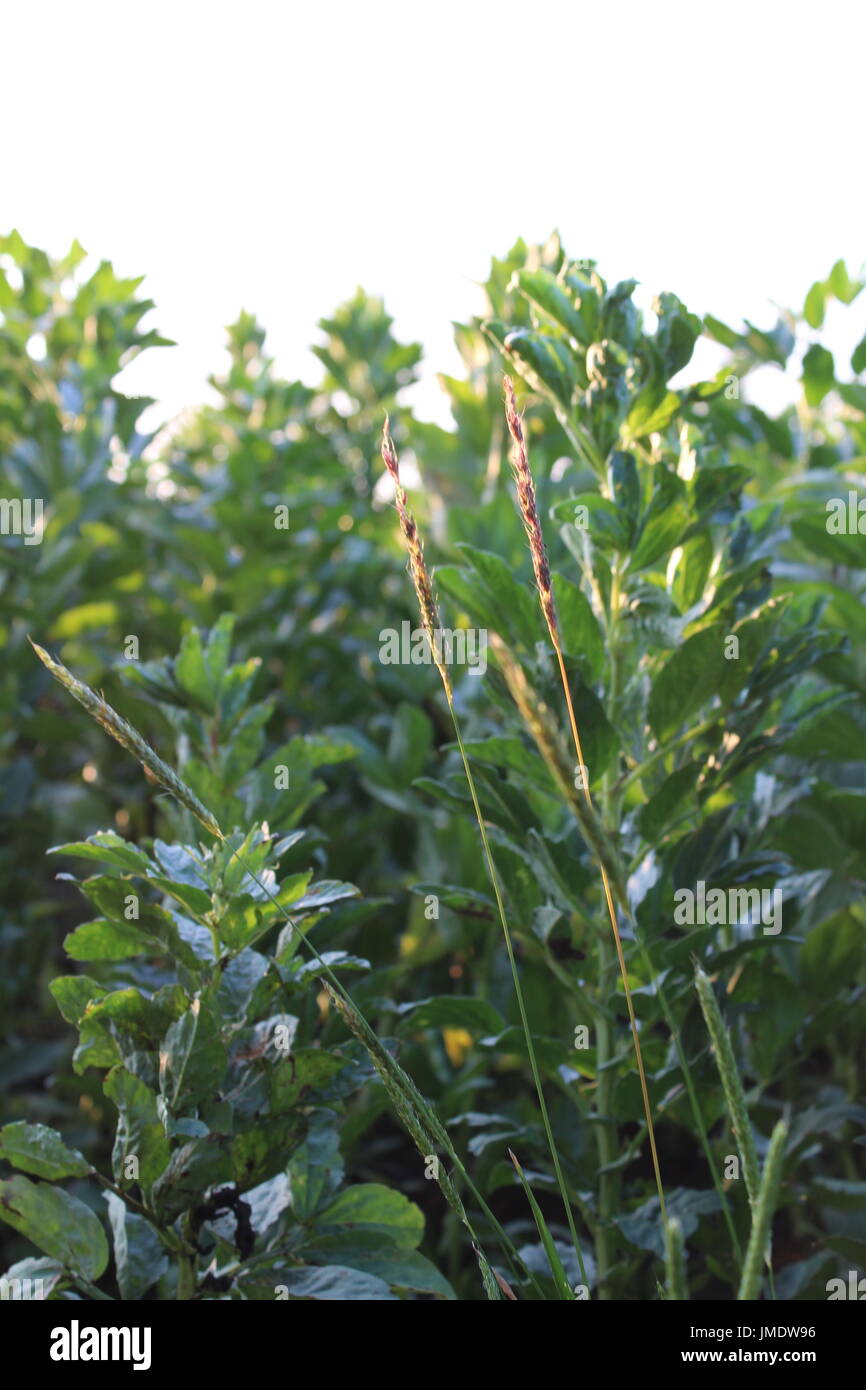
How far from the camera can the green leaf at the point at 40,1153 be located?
50.3 inches

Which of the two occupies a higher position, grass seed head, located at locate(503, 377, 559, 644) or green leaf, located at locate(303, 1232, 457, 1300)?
grass seed head, located at locate(503, 377, 559, 644)

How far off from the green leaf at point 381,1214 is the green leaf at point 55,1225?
9.8 inches

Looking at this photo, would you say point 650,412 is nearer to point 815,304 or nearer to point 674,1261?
point 674,1261

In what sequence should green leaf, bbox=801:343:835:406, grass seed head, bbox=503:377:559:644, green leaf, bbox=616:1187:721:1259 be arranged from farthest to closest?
1. green leaf, bbox=801:343:835:406
2. green leaf, bbox=616:1187:721:1259
3. grass seed head, bbox=503:377:559:644

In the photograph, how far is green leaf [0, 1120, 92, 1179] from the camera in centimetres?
128

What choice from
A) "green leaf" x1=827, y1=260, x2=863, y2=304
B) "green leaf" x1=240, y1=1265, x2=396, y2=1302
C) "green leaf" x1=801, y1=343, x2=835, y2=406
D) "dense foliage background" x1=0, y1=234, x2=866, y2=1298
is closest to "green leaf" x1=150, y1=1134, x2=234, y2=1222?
"dense foliage background" x1=0, y1=234, x2=866, y2=1298

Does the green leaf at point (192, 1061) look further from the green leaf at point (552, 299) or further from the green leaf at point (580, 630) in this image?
the green leaf at point (552, 299)

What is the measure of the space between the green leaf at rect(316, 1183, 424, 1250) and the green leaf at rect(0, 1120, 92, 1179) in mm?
286

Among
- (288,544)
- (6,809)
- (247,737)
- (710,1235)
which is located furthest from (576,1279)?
(288,544)

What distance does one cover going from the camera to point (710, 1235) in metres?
1.83

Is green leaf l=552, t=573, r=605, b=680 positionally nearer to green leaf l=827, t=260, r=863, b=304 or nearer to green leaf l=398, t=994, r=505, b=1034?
green leaf l=398, t=994, r=505, b=1034

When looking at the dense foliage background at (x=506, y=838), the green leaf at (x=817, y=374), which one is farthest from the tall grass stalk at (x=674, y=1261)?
the green leaf at (x=817, y=374)

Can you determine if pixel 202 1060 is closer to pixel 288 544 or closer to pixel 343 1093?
pixel 343 1093

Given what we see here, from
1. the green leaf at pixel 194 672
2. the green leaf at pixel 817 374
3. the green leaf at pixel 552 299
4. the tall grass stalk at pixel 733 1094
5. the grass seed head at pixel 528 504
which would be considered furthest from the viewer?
the green leaf at pixel 817 374
